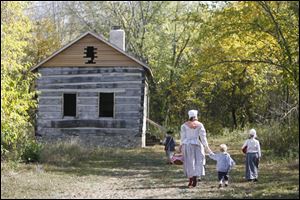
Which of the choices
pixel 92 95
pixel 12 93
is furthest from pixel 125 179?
pixel 92 95

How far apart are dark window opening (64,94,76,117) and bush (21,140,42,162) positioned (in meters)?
9.61

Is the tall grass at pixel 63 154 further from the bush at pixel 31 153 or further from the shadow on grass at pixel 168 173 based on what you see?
the bush at pixel 31 153

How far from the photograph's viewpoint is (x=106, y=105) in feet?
88.1

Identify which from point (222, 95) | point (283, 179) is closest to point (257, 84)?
point (222, 95)

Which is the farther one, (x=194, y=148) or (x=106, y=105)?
(x=106, y=105)

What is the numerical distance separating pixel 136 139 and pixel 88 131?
2.59 meters

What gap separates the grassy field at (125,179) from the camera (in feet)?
36.0

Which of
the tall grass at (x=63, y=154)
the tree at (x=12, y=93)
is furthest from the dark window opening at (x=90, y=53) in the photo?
the tree at (x=12, y=93)

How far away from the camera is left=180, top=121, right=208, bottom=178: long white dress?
12.1m

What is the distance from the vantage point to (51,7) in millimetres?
46594

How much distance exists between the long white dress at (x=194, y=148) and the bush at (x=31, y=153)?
673cm

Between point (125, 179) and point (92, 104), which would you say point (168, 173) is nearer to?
point (125, 179)

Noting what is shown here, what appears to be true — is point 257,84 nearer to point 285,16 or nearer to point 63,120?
point 63,120

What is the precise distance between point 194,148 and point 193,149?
4cm
